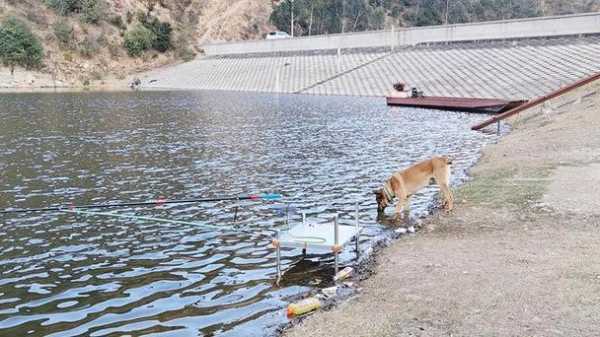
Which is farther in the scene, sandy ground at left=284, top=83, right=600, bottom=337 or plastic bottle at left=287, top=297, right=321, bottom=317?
plastic bottle at left=287, top=297, right=321, bottom=317

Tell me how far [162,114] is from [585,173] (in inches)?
1306

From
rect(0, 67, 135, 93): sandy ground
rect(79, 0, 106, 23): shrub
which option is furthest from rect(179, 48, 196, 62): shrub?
rect(0, 67, 135, 93): sandy ground

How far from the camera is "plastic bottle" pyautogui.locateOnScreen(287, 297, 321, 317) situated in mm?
9102

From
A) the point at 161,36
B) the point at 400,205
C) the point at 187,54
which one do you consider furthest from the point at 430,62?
the point at 161,36

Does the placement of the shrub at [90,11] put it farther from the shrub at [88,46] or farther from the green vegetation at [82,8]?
the shrub at [88,46]

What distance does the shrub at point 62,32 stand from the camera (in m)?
92.2

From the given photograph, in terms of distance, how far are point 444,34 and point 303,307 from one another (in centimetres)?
6081

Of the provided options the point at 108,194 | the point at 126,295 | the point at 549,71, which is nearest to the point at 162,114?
the point at 108,194

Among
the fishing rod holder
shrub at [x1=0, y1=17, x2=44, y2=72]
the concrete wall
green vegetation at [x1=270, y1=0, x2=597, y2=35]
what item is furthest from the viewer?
green vegetation at [x1=270, y1=0, x2=597, y2=35]

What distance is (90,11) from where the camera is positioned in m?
97.6

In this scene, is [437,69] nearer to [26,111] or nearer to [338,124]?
[338,124]

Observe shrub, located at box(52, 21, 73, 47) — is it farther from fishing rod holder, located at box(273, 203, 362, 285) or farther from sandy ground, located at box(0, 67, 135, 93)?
fishing rod holder, located at box(273, 203, 362, 285)

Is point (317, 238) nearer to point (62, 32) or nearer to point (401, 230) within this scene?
point (401, 230)

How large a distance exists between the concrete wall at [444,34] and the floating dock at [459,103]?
16.0 m
